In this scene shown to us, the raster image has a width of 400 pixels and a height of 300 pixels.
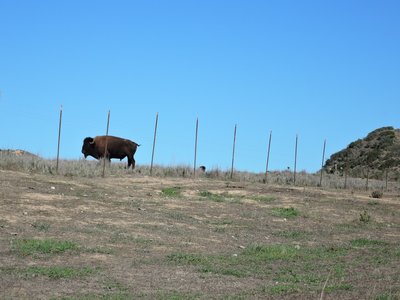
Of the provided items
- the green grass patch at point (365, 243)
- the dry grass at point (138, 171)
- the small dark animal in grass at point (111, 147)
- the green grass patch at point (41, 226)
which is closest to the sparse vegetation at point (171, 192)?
the dry grass at point (138, 171)

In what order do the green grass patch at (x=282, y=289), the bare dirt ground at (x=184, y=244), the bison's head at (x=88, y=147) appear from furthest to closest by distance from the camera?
the bison's head at (x=88, y=147) → the bare dirt ground at (x=184, y=244) → the green grass patch at (x=282, y=289)

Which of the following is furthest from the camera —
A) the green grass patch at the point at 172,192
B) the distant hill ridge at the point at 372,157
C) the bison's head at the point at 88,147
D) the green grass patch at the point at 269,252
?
the distant hill ridge at the point at 372,157

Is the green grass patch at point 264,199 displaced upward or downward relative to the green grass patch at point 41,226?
upward

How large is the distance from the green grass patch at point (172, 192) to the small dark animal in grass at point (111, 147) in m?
13.0

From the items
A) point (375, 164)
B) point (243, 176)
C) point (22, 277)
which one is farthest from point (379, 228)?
point (375, 164)

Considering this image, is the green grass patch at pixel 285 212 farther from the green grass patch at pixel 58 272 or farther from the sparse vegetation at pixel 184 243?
the green grass patch at pixel 58 272

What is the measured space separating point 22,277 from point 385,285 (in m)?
5.26

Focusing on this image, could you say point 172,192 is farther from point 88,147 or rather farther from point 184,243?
point 88,147

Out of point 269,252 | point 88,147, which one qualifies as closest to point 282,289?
point 269,252

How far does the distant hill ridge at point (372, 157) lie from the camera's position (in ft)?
180

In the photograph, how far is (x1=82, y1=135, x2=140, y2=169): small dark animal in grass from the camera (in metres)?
37.2

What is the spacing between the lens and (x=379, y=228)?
1909cm

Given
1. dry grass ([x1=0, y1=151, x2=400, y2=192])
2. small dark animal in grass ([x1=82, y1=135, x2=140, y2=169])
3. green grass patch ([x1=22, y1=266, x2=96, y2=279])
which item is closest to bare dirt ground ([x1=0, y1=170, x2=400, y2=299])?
green grass patch ([x1=22, y1=266, x2=96, y2=279])

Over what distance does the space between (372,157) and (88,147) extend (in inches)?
1238
